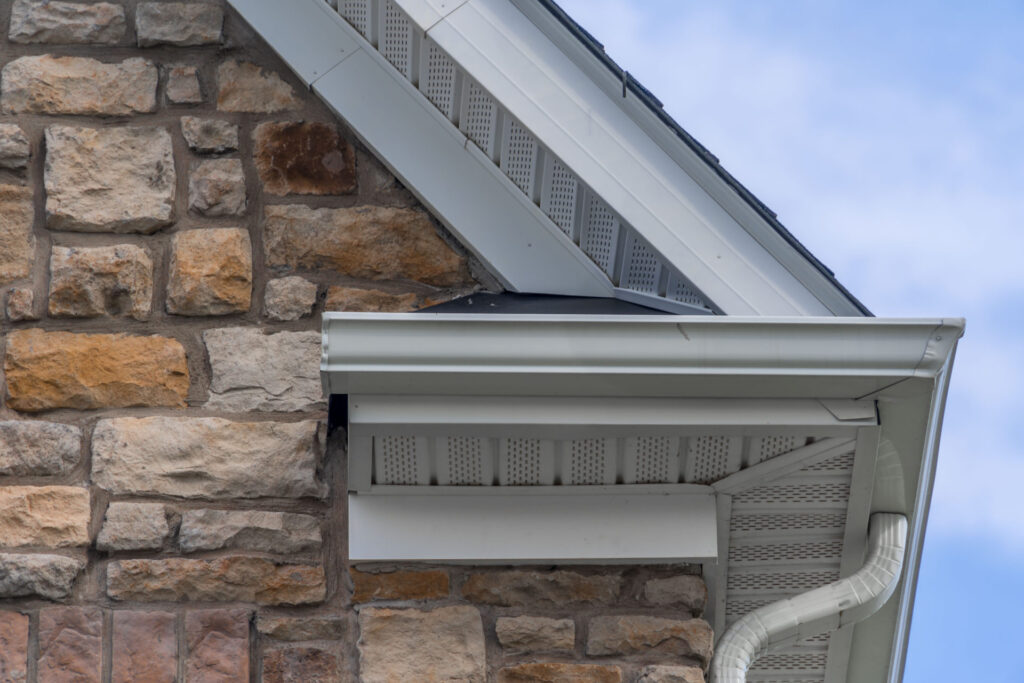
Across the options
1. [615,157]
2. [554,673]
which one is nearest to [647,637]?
[554,673]

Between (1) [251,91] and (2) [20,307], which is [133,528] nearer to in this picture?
(2) [20,307]

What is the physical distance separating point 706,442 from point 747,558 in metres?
0.34

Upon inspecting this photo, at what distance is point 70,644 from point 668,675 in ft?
3.82

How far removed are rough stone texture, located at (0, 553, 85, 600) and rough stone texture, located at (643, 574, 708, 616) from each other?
45.1 inches

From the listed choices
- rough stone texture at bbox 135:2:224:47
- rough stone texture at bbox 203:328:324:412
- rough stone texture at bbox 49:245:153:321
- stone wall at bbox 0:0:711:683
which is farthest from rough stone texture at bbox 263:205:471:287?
rough stone texture at bbox 135:2:224:47

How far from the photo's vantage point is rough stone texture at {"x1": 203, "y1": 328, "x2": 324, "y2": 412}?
119 inches

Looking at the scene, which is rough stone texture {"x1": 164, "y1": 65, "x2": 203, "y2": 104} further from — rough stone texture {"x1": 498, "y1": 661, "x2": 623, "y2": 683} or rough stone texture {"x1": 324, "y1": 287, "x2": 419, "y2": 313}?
rough stone texture {"x1": 498, "y1": 661, "x2": 623, "y2": 683}

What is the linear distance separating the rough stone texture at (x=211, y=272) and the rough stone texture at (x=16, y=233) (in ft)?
1.06

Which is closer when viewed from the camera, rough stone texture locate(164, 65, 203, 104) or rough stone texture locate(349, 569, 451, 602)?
rough stone texture locate(349, 569, 451, 602)

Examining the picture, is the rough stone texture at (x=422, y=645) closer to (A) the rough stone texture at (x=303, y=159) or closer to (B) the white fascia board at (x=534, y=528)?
(B) the white fascia board at (x=534, y=528)

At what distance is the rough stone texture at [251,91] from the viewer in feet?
10.8

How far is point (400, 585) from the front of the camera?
2779 millimetres

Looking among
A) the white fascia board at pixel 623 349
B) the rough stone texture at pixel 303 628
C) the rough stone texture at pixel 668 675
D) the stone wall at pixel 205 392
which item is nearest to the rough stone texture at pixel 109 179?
the stone wall at pixel 205 392

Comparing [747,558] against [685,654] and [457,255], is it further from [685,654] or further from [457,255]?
[457,255]
